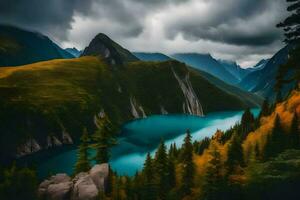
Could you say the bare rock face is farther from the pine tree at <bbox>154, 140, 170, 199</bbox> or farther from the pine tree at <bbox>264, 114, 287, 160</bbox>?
the pine tree at <bbox>264, 114, 287, 160</bbox>

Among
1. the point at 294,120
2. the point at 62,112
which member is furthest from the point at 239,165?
the point at 62,112

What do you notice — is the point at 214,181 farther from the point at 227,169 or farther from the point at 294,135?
the point at 294,135

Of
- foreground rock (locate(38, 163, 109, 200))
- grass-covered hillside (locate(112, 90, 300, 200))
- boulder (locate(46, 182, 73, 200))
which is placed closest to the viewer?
grass-covered hillside (locate(112, 90, 300, 200))

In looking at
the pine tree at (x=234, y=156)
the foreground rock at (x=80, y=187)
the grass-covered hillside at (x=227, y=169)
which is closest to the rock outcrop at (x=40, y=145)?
the foreground rock at (x=80, y=187)

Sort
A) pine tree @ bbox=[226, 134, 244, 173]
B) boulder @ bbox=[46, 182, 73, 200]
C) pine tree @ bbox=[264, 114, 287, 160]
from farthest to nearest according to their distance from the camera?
boulder @ bbox=[46, 182, 73, 200] → pine tree @ bbox=[226, 134, 244, 173] → pine tree @ bbox=[264, 114, 287, 160]

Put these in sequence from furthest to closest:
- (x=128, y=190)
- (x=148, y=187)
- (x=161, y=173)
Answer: (x=128, y=190) < (x=161, y=173) < (x=148, y=187)

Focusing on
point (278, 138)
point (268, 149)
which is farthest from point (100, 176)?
point (278, 138)

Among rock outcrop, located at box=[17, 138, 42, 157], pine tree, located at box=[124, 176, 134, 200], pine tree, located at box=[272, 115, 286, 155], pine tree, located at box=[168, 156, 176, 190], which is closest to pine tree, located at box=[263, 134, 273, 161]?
pine tree, located at box=[272, 115, 286, 155]
